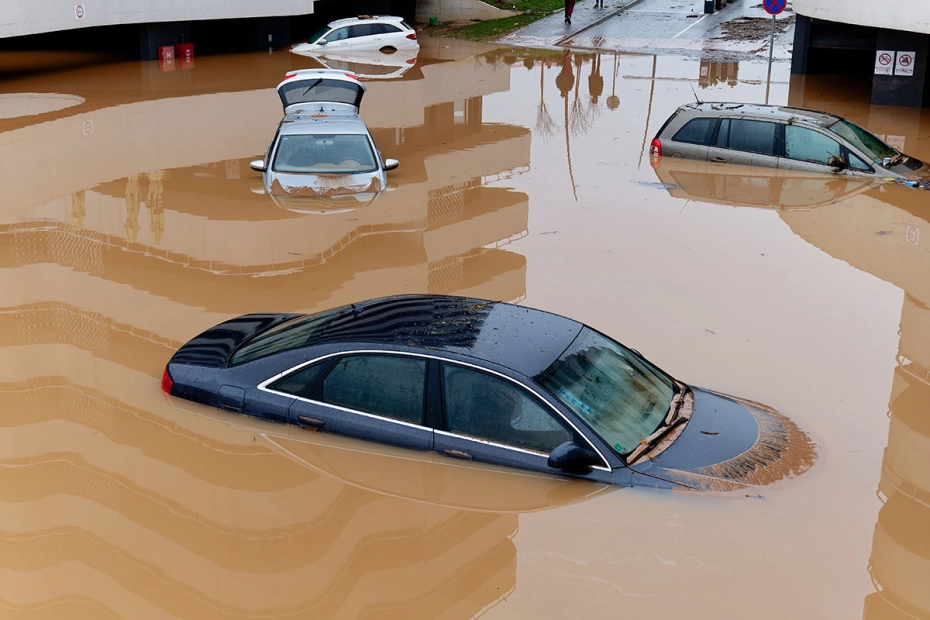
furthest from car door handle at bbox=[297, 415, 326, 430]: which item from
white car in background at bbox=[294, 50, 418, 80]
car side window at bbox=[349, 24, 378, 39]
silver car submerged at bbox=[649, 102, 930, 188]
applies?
car side window at bbox=[349, 24, 378, 39]

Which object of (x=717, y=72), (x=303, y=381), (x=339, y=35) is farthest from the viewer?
(x=339, y=35)

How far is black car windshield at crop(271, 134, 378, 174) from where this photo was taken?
16.9 metres

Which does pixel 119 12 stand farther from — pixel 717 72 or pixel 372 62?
pixel 717 72

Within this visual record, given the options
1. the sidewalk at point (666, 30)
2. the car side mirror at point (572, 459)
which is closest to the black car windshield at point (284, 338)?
the car side mirror at point (572, 459)

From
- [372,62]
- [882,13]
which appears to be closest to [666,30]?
[372,62]

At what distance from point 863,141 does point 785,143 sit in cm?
134

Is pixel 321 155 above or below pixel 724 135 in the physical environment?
below

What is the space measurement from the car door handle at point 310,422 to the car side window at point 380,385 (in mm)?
169

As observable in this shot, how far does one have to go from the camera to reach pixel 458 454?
26.1 ft

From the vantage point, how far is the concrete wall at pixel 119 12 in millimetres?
27750

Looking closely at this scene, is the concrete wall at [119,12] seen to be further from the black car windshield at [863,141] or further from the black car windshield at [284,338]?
the black car windshield at [284,338]

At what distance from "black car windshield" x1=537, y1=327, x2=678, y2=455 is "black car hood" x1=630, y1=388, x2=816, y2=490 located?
0.82 ft

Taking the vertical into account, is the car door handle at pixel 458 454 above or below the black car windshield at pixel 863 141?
below

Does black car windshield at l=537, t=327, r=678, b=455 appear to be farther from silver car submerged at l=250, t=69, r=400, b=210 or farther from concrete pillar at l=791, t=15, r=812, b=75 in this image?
concrete pillar at l=791, t=15, r=812, b=75
